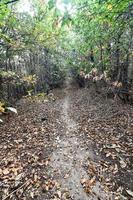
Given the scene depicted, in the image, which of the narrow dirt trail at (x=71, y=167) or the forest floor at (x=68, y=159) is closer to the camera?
the narrow dirt trail at (x=71, y=167)

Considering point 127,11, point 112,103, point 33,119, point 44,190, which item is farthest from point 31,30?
point 44,190

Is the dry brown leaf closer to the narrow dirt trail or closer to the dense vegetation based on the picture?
the narrow dirt trail

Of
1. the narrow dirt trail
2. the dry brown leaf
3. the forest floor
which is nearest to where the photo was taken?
the narrow dirt trail

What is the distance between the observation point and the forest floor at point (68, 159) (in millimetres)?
5301

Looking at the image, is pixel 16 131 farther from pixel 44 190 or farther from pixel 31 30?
pixel 31 30

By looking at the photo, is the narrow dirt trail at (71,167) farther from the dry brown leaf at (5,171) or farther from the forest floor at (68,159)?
the dry brown leaf at (5,171)

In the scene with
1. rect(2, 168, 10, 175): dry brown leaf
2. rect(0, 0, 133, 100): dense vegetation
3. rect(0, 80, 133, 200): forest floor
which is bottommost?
rect(2, 168, 10, 175): dry brown leaf

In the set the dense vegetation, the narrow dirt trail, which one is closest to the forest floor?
the narrow dirt trail

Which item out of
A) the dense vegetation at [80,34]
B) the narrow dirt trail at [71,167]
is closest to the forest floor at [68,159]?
the narrow dirt trail at [71,167]

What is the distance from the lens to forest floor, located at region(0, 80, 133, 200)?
17.4 ft

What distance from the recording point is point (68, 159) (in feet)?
22.2

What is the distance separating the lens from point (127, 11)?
Answer: 5.49 m

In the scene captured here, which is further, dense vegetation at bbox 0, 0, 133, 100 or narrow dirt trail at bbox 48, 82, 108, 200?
dense vegetation at bbox 0, 0, 133, 100

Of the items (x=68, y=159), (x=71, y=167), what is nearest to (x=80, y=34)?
(x=68, y=159)
